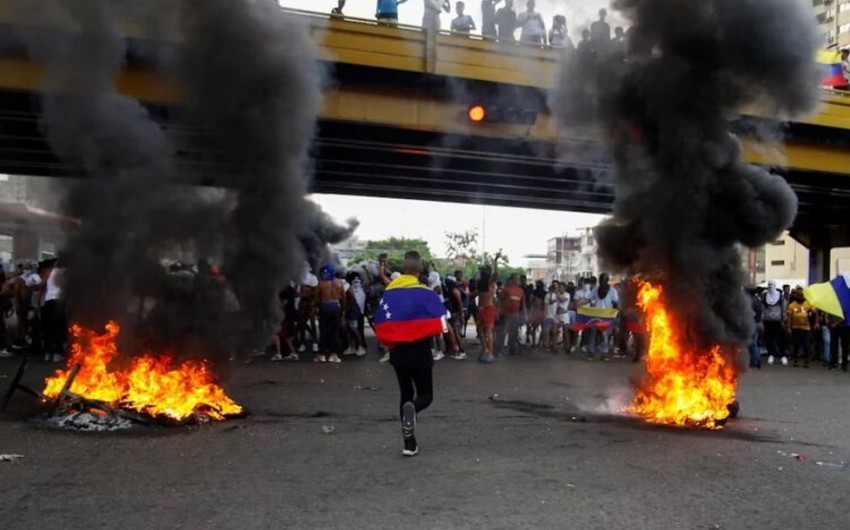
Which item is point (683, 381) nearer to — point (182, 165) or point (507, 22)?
point (182, 165)

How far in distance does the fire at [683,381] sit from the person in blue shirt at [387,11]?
23.5 ft

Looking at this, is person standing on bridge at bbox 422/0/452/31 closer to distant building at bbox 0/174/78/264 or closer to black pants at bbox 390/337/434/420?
distant building at bbox 0/174/78/264

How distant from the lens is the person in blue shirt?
12.2 metres

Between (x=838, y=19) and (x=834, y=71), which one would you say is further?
(x=838, y=19)

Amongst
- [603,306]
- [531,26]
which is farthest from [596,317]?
[531,26]

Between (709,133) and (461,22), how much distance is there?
6.00 metres

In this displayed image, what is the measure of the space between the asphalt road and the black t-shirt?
2.30ft

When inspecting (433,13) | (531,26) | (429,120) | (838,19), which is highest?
(838,19)

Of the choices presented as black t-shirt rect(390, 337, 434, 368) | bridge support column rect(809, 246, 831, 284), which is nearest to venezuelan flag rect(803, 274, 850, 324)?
black t-shirt rect(390, 337, 434, 368)

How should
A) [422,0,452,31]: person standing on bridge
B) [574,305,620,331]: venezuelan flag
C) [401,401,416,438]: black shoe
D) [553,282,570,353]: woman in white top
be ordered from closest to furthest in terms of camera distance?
[401,401,416,438]: black shoe → [422,0,452,31]: person standing on bridge → [574,305,620,331]: venezuelan flag → [553,282,570,353]: woman in white top

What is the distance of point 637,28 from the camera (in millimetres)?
7531

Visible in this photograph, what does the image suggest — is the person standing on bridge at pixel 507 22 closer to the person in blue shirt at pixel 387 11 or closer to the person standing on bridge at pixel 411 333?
the person in blue shirt at pixel 387 11

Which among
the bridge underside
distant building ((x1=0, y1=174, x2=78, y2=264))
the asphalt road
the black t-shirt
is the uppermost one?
the bridge underside

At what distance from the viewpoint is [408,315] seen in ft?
19.1
